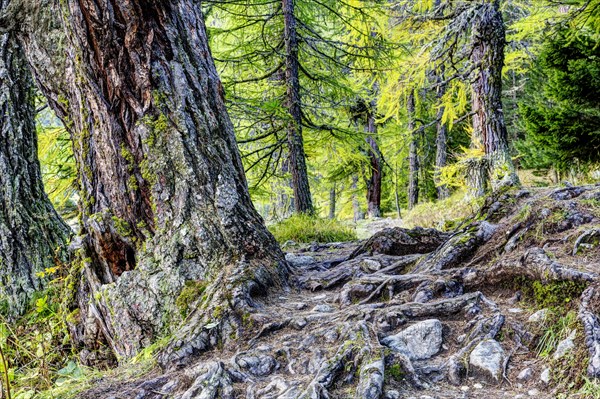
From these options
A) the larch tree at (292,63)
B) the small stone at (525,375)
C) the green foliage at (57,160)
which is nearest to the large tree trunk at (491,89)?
the larch tree at (292,63)

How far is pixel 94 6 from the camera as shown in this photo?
299 cm

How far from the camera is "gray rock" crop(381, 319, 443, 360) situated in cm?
200

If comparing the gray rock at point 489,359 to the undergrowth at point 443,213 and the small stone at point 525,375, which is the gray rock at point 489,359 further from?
the undergrowth at point 443,213

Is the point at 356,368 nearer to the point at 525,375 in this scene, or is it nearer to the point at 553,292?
Result: the point at 525,375

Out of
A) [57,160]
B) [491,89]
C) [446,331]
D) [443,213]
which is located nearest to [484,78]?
[491,89]

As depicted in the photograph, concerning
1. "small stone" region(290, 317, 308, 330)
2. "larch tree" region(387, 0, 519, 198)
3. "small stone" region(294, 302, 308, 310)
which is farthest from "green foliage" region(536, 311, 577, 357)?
"larch tree" region(387, 0, 519, 198)

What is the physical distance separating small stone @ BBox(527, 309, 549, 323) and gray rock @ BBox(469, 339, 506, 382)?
0.26 m

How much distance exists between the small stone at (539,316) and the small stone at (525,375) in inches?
13.8

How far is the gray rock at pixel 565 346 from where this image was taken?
5.48ft

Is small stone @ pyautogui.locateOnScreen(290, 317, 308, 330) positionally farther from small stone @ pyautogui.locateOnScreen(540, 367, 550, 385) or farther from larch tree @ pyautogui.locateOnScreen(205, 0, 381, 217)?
larch tree @ pyautogui.locateOnScreen(205, 0, 381, 217)

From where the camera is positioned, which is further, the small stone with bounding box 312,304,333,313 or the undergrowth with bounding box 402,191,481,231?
the undergrowth with bounding box 402,191,481,231

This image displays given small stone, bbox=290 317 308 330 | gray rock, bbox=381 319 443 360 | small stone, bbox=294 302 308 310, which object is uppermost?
small stone, bbox=294 302 308 310

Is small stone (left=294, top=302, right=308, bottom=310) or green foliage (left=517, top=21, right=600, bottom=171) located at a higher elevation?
green foliage (left=517, top=21, right=600, bottom=171)

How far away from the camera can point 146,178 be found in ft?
9.99
